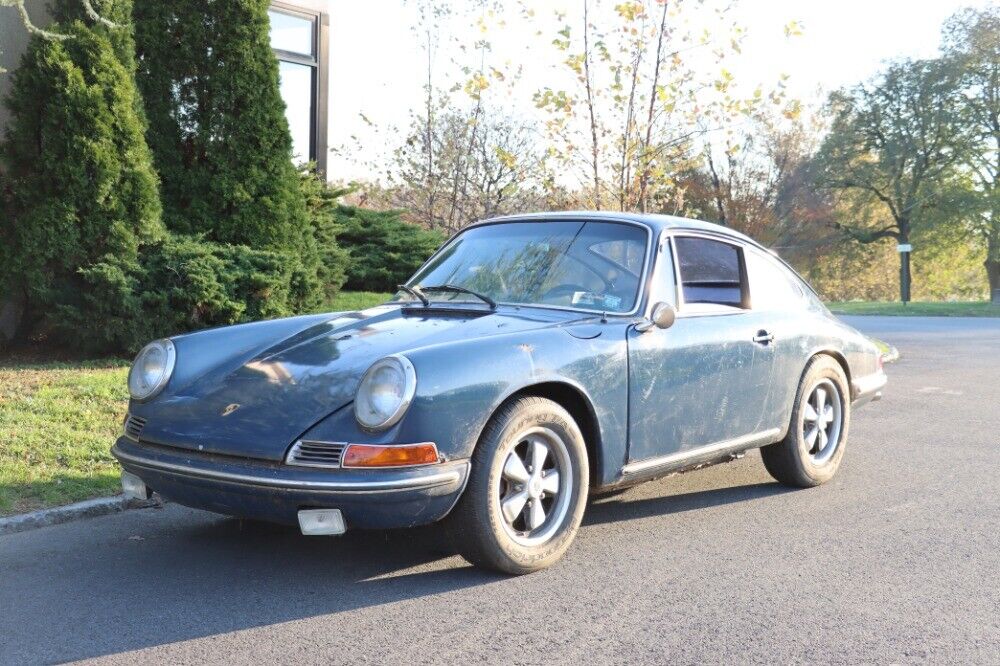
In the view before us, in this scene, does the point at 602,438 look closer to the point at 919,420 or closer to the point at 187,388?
the point at 187,388

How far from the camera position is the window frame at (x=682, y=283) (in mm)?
5234

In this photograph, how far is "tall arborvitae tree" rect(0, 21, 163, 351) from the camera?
895cm

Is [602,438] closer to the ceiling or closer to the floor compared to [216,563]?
closer to the ceiling


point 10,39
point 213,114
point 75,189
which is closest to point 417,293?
point 75,189

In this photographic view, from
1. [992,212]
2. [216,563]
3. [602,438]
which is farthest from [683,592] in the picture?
[992,212]

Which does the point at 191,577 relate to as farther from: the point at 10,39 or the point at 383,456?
the point at 10,39

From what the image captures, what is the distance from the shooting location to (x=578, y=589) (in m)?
4.15

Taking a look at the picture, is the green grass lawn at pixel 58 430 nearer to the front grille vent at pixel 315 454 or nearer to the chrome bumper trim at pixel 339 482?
the chrome bumper trim at pixel 339 482

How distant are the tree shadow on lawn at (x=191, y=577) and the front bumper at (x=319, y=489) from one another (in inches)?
13.5

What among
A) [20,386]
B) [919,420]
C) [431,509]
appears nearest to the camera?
[431,509]

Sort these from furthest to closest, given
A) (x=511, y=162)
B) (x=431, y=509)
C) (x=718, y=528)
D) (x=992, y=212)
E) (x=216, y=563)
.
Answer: (x=992, y=212) → (x=511, y=162) → (x=718, y=528) → (x=216, y=563) → (x=431, y=509)

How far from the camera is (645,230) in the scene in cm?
524

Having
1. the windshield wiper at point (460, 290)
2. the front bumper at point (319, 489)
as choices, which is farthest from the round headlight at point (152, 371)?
the windshield wiper at point (460, 290)

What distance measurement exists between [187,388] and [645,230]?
7.93ft
